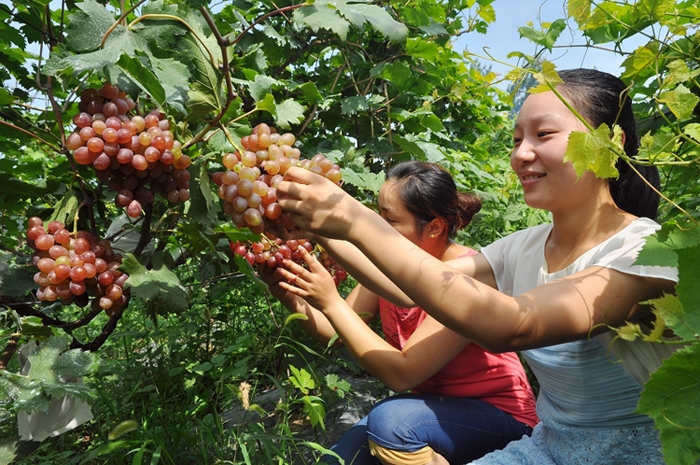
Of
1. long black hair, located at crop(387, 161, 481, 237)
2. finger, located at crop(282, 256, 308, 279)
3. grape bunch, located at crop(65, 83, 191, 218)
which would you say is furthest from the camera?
long black hair, located at crop(387, 161, 481, 237)

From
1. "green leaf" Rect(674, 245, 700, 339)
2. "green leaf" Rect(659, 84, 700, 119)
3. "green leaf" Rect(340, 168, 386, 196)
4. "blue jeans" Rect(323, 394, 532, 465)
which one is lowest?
"blue jeans" Rect(323, 394, 532, 465)

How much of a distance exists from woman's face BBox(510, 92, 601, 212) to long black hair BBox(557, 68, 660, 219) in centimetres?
5

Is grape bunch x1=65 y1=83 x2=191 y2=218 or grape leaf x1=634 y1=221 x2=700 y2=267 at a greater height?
grape leaf x1=634 y1=221 x2=700 y2=267

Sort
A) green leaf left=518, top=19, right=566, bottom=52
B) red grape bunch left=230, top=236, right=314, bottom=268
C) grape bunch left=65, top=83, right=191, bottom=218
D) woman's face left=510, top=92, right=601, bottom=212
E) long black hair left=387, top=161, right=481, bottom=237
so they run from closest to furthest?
grape bunch left=65, top=83, right=191, bottom=218, woman's face left=510, top=92, right=601, bottom=212, green leaf left=518, top=19, right=566, bottom=52, red grape bunch left=230, top=236, right=314, bottom=268, long black hair left=387, top=161, right=481, bottom=237

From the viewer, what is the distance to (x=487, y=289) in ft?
4.03

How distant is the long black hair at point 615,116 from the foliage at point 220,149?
11 centimetres

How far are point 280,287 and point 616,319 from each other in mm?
1067

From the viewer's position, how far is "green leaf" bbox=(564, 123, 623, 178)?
37.3 inches

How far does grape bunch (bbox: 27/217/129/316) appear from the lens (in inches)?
51.4

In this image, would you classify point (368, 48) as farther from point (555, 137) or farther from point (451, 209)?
point (555, 137)

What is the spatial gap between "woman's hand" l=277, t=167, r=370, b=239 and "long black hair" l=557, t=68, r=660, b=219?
714 millimetres

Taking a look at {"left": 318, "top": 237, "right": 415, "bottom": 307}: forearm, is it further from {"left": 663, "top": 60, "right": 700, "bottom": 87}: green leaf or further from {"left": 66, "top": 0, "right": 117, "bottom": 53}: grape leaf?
{"left": 663, "top": 60, "right": 700, "bottom": 87}: green leaf

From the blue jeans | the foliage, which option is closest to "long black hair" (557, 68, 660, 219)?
the foliage

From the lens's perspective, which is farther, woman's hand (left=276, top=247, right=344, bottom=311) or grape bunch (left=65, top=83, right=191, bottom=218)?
woman's hand (left=276, top=247, right=344, bottom=311)
